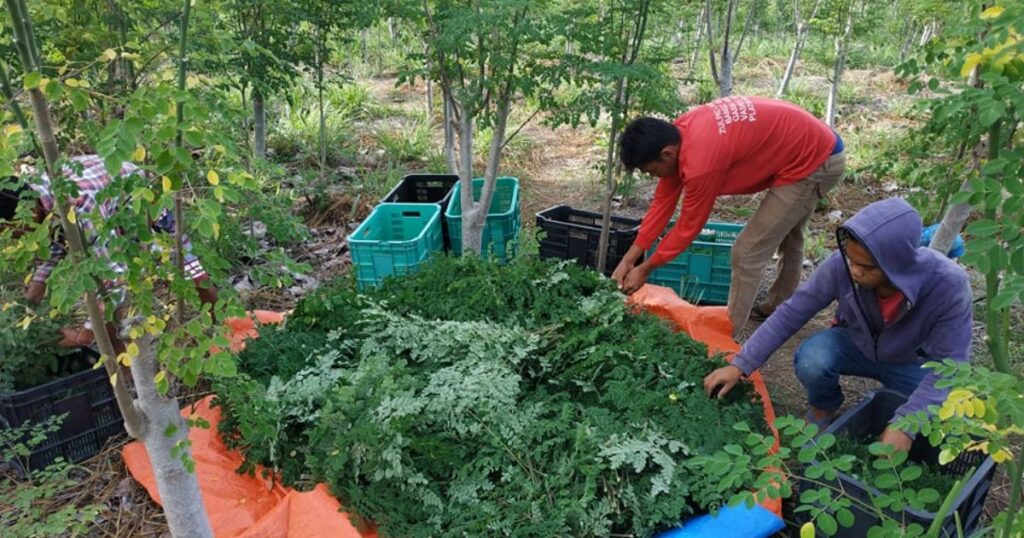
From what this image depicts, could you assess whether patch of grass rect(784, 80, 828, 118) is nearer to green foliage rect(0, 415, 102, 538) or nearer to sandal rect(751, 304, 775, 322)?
sandal rect(751, 304, 775, 322)

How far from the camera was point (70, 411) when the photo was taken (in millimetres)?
3037

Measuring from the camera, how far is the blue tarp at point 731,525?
2.37 m

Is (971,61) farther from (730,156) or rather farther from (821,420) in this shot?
(821,420)

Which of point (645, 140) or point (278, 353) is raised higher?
point (645, 140)

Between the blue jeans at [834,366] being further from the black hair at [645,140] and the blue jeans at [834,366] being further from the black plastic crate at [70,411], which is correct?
the black plastic crate at [70,411]

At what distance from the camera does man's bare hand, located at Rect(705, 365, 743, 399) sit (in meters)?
2.88

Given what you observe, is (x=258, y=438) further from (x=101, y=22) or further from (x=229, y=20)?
(x=229, y=20)

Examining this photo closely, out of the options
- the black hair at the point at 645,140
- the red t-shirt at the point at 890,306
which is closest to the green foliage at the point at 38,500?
the black hair at the point at 645,140

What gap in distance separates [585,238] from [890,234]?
2.46m

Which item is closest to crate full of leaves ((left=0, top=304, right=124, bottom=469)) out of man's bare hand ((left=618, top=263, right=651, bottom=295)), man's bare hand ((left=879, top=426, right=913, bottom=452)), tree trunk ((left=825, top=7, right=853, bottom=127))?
man's bare hand ((left=618, top=263, right=651, bottom=295))

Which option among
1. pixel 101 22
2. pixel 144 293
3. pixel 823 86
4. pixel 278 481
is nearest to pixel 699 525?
pixel 278 481

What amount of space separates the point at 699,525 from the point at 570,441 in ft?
1.79

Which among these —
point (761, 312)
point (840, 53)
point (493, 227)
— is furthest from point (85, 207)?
point (840, 53)

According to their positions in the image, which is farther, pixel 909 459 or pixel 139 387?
pixel 909 459
